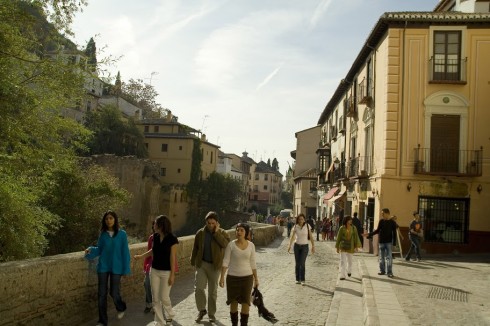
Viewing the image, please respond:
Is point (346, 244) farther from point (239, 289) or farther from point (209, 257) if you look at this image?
point (239, 289)

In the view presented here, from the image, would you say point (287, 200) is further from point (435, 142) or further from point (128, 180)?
point (435, 142)

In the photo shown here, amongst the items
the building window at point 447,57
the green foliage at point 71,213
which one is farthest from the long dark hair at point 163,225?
the building window at point 447,57

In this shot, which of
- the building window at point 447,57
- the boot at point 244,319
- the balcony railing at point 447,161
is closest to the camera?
the boot at point 244,319

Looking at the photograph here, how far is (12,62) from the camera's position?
37.0 ft

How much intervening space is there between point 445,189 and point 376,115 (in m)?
4.50

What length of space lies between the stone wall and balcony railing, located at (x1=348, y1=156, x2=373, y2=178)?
55.0 feet

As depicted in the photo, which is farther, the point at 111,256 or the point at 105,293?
the point at 111,256

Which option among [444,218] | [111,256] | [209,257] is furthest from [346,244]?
[444,218]

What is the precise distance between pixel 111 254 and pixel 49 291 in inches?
40.0

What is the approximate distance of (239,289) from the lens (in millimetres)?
7094

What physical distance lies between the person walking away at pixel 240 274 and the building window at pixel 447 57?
15251 mm

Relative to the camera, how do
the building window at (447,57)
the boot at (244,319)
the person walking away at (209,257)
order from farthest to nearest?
the building window at (447,57), the person walking away at (209,257), the boot at (244,319)

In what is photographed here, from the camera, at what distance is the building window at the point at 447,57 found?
19797 mm

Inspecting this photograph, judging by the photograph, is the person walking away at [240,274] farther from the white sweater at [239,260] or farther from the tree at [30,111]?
the tree at [30,111]
